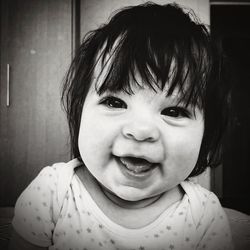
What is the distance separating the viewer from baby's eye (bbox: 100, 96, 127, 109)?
288 millimetres

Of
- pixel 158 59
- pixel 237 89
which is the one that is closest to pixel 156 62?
pixel 158 59

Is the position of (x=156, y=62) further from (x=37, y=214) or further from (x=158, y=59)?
(x=37, y=214)

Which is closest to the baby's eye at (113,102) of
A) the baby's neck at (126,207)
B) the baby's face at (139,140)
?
the baby's face at (139,140)

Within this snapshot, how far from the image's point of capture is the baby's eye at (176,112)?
0.94ft

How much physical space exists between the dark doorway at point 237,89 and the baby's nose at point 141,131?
0.48ft

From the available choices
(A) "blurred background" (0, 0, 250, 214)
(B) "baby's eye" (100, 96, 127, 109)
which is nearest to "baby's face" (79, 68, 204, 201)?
(B) "baby's eye" (100, 96, 127, 109)

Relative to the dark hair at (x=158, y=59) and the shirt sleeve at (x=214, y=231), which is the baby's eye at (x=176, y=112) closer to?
the dark hair at (x=158, y=59)

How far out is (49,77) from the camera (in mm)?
435

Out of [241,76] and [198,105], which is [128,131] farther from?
[241,76]

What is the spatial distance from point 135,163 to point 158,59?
0.10 meters

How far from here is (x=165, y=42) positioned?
0.98 feet

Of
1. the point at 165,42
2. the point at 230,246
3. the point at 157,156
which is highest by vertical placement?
the point at 165,42

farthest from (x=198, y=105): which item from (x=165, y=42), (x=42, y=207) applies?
(x=42, y=207)

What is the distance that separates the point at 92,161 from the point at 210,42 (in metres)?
0.17
